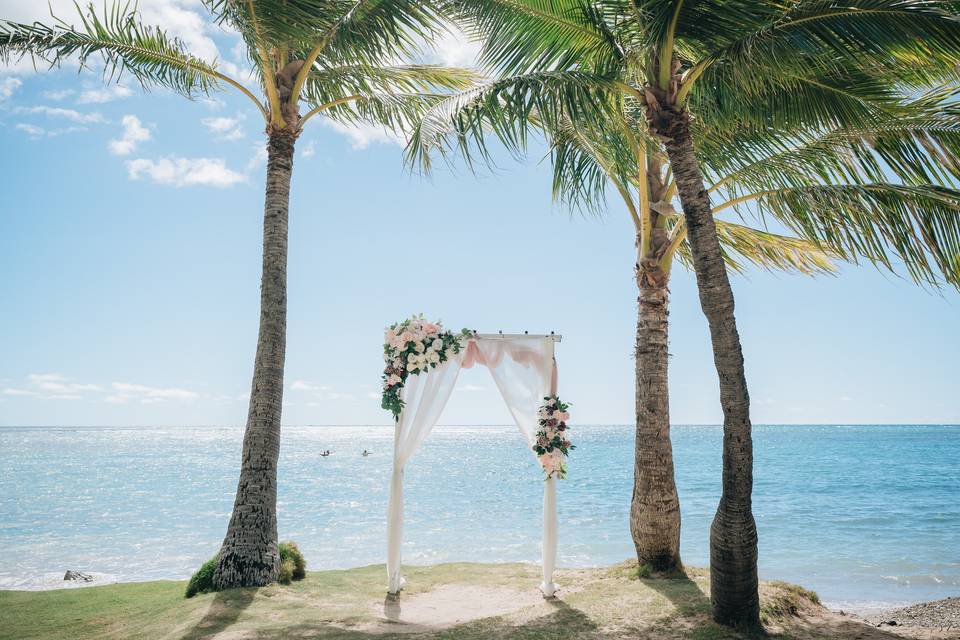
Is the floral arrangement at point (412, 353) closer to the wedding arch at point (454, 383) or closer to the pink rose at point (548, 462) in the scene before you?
the wedding arch at point (454, 383)

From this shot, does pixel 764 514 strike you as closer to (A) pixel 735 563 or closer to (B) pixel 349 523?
(B) pixel 349 523

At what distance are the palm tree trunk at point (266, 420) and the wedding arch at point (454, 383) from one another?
1.34 m

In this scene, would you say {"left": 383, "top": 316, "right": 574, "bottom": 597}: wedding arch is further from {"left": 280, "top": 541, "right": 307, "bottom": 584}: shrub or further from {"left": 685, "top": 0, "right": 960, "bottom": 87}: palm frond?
{"left": 685, "top": 0, "right": 960, "bottom": 87}: palm frond

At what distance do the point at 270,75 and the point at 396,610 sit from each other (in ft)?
20.3

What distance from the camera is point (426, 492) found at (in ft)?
93.8

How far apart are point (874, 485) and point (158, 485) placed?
106ft

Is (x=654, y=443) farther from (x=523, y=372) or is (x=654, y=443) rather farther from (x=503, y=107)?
(x=503, y=107)

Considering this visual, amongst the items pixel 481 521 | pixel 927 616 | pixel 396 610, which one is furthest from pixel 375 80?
pixel 481 521

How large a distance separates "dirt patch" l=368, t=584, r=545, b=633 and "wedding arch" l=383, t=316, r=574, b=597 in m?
0.27

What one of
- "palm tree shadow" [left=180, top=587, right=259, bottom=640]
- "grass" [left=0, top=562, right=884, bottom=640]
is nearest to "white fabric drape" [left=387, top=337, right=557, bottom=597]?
"grass" [left=0, top=562, right=884, bottom=640]

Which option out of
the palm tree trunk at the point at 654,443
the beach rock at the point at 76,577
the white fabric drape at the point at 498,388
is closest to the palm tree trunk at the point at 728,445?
the palm tree trunk at the point at 654,443

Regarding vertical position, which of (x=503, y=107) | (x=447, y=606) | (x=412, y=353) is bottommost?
(x=447, y=606)

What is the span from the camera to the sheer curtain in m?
7.04

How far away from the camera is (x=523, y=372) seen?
7.20 meters
